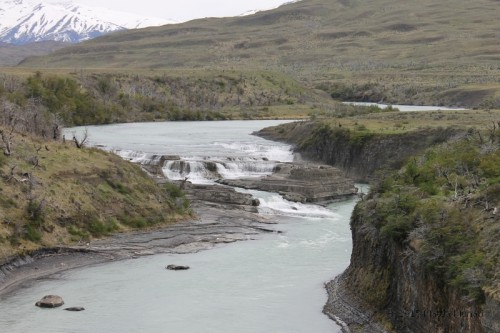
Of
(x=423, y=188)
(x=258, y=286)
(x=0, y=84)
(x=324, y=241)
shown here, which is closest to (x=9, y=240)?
(x=258, y=286)

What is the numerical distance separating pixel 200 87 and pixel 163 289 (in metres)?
112

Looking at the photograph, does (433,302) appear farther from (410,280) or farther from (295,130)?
(295,130)

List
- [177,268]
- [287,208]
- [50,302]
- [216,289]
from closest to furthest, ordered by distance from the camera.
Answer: [50,302] → [216,289] → [177,268] → [287,208]

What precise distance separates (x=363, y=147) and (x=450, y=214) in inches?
1923

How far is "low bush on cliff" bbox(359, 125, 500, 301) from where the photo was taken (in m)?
23.7

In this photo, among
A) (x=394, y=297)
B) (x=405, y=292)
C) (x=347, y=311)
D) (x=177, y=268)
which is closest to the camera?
(x=405, y=292)

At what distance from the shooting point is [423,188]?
33.3 m

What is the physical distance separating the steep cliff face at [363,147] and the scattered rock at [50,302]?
1454 inches

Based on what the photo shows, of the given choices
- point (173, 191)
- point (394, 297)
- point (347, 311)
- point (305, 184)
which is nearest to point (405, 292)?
point (394, 297)

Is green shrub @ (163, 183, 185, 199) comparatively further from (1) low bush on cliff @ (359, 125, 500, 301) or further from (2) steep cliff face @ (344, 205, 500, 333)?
(2) steep cliff face @ (344, 205, 500, 333)

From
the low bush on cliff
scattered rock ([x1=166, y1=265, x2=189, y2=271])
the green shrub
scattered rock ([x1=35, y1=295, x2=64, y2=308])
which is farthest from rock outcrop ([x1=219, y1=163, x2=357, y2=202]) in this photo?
scattered rock ([x1=35, y1=295, x2=64, y2=308])

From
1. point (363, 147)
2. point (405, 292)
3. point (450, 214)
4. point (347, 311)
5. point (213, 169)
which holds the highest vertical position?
point (450, 214)

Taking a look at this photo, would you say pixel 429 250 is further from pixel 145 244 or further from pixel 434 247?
pixel 145 244

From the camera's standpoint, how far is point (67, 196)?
47.1 metres
